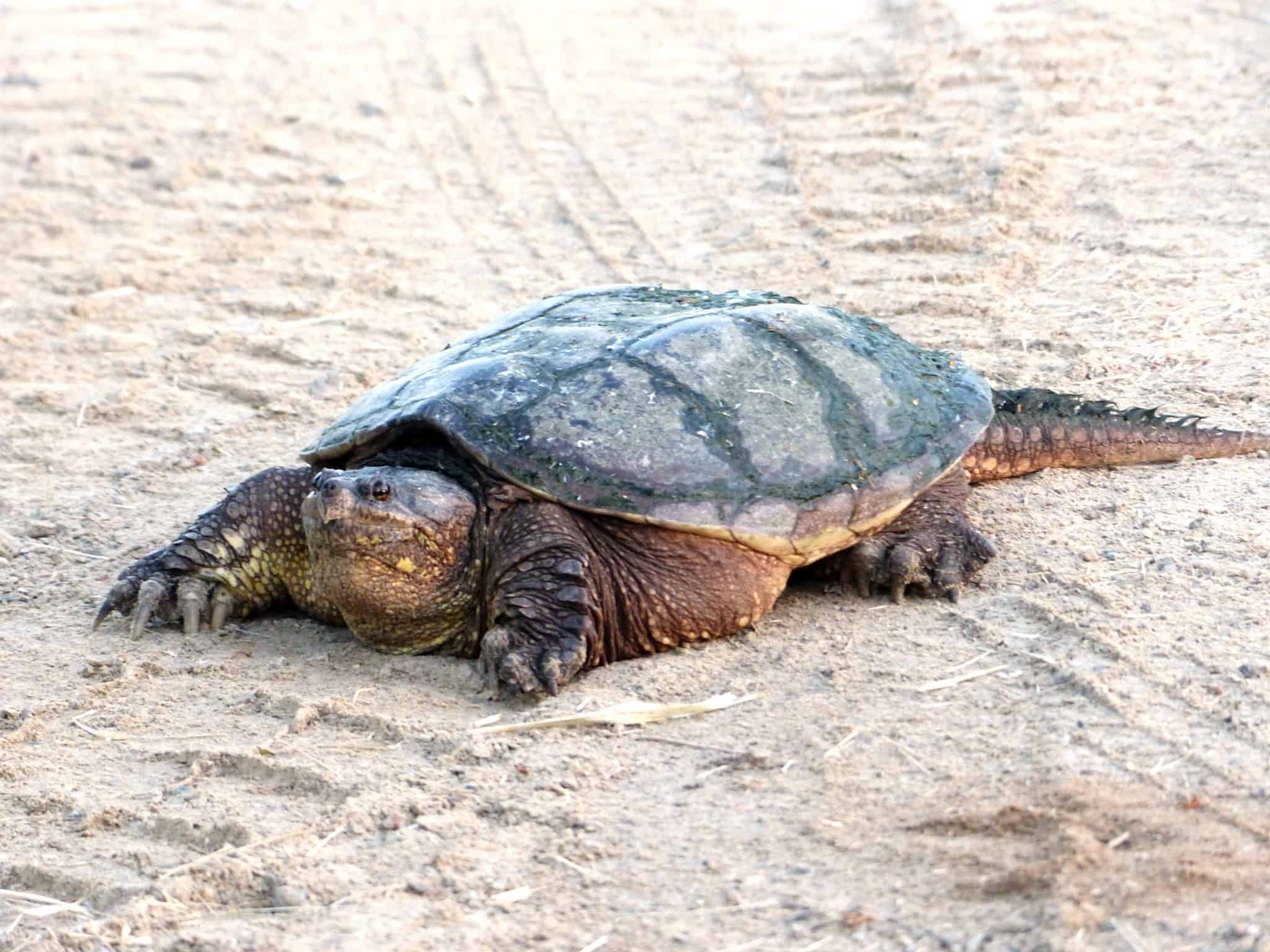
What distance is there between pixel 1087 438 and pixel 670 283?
2006 millimetres

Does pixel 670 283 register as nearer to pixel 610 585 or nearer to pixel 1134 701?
pixel 610 585

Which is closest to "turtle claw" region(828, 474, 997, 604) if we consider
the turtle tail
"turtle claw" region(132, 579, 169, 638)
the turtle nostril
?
the turtle tail

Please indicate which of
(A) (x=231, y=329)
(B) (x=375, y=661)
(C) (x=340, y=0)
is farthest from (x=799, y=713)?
(C) (x=340, y=0)

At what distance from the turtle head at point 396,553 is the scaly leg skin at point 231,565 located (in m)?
0.28

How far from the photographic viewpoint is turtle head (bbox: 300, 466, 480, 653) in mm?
3367

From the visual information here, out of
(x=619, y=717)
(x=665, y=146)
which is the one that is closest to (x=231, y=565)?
(x=619, y=717)

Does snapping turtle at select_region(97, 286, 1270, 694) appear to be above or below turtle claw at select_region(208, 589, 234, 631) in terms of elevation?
above

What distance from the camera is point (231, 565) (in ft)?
12.6

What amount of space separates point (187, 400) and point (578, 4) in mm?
5152

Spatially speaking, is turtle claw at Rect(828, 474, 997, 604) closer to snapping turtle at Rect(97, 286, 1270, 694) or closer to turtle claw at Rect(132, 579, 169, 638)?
snapping turtle at Rect(97, 286, 1270, 694)

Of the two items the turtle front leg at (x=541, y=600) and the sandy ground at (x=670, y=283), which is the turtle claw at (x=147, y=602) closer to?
the sandy ground at (x=670, y=283)

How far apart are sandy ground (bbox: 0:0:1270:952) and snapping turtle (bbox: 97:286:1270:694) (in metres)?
0.12

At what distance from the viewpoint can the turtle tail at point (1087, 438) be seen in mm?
4062

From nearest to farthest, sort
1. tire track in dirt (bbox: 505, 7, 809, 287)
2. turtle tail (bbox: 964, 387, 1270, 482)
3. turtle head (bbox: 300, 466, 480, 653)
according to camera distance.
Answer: turtle head (bbox: 300, 466, 480, 653), turtle tail (bbox: 964, 387, 1270, 482), tire track in dirt (bbox: 505, 7, 809, 287)
